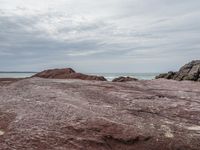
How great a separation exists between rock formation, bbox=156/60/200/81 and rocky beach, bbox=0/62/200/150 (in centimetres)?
2877

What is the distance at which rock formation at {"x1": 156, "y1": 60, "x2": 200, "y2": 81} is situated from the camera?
40.8m

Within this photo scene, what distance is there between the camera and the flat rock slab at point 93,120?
908 cm

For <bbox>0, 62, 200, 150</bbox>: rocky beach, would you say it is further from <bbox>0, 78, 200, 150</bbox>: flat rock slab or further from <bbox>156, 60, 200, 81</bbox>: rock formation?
<bbox>156, 60, 200, 81</bbox>: rock formation

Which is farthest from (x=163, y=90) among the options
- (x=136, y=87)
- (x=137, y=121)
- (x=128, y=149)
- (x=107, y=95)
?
(x=128, y=149)

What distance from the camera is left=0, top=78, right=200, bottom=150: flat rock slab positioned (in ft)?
29.8

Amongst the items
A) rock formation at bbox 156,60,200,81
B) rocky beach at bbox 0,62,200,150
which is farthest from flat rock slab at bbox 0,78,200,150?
rock formation at bbox 156,60,200,81

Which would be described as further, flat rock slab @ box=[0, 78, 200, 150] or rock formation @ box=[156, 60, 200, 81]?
rock formation @ box=[156, 60, 200, 81]

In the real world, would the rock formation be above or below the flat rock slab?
above

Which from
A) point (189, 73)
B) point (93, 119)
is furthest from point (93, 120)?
point (189, 73)

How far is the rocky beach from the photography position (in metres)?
9.08

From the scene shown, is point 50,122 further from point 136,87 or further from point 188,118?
point 136,87

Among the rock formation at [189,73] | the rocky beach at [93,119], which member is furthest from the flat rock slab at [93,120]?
the rock formation at [189,73]

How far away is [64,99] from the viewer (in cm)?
1124

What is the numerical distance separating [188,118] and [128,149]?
239cm
